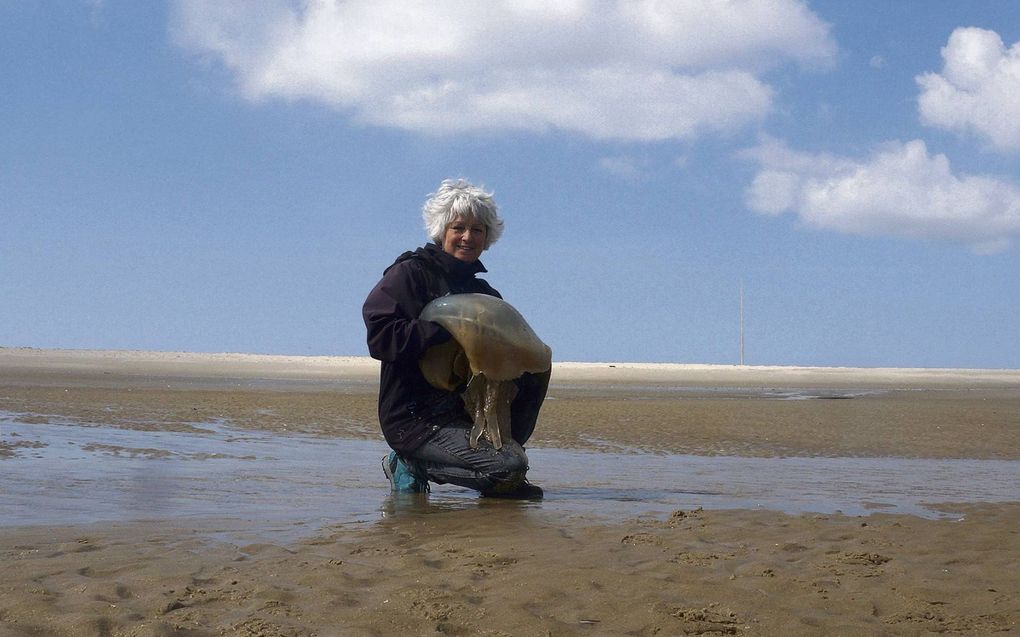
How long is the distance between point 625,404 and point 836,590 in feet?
51.6

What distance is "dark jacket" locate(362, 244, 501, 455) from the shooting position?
5.76 m

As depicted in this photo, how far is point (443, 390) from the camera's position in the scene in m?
5.97

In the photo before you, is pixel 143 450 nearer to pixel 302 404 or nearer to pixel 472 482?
pixel 472 482

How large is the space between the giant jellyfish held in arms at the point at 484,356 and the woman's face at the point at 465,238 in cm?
37

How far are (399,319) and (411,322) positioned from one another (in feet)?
0.28

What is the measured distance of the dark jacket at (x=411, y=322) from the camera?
5762 mm

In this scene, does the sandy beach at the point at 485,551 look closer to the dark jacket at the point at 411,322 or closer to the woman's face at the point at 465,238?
the dark jacket at the point at 411,322

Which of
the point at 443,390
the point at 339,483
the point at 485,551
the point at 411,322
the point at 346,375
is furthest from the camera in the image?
the point at 346,375

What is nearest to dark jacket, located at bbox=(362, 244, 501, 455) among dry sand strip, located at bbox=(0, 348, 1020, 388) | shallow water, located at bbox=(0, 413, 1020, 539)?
shallow water, located at bbox=(0, 413, 1020, 539)

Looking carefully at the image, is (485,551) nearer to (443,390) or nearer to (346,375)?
(443,390)

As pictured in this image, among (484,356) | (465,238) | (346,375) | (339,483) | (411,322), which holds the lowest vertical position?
(339,483)

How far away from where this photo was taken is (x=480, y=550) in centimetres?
429

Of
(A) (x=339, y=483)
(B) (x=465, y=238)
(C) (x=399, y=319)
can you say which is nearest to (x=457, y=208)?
(B) (x=465, y=238)

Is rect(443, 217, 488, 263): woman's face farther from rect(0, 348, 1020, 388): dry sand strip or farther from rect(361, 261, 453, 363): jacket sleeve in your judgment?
rect(0, 348, 1020, 388): dry sand strip
